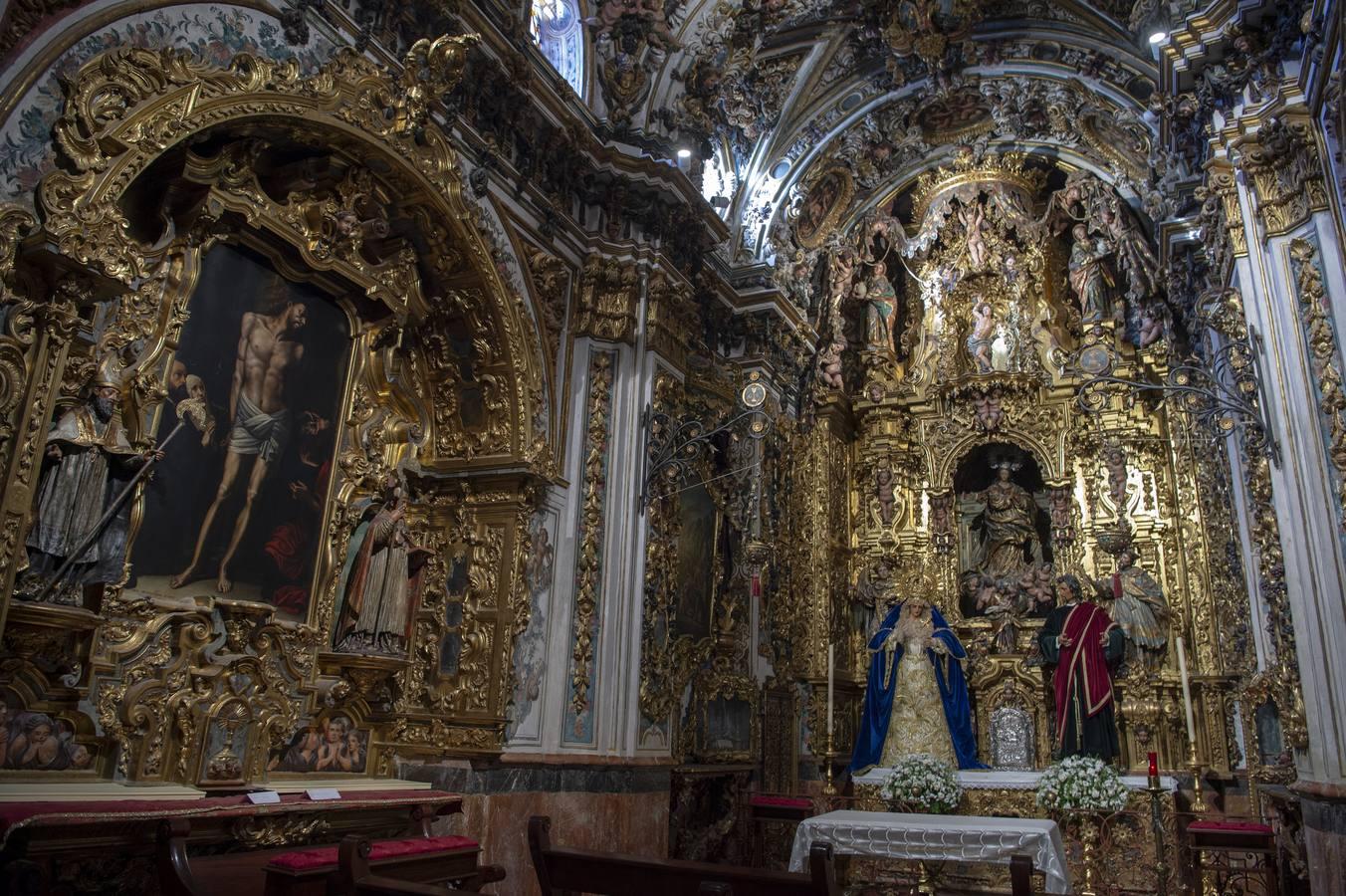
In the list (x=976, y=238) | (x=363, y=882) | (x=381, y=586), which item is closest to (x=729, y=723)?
(x=381, y=586)

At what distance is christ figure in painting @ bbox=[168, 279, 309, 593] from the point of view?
24.2 feet

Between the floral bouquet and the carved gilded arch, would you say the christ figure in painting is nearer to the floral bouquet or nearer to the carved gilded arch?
the carved gilded arch

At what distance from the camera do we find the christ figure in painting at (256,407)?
738 cm

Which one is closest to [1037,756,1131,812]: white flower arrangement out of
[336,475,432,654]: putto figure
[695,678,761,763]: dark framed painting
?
[695,678,761,763]: dark framed painting

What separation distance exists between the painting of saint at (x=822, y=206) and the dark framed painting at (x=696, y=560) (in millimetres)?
4963

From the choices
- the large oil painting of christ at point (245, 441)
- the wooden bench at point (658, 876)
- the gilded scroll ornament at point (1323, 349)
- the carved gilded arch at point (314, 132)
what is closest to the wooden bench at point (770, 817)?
the carved gilded arch at point (314, 132)

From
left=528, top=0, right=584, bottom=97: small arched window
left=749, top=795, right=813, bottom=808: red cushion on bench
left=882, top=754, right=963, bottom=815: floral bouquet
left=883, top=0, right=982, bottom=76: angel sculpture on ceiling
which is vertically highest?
left=883, top=0, right=982, bottom=76: angel sculpture on ceiling

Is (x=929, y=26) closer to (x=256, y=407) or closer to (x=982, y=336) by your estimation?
(x=982, y=336)

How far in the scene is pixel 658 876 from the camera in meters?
5.36

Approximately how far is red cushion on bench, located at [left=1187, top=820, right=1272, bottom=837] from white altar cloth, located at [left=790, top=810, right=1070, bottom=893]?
248cm

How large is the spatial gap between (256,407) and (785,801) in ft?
25.7

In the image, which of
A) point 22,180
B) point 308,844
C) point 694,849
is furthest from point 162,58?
point 694,849

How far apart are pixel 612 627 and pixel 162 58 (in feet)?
20.6

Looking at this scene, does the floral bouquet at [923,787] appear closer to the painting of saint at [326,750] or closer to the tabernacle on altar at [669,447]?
the tabernacle on altar at [669,447]
